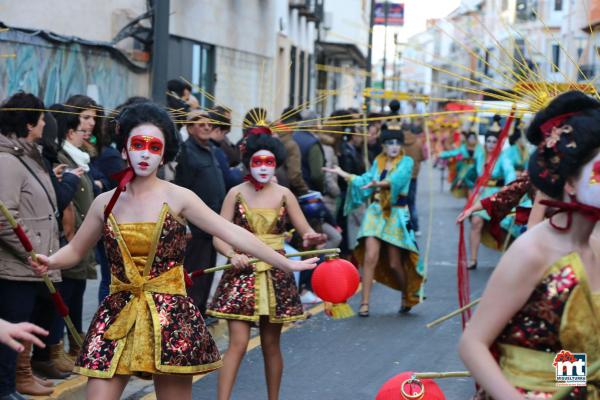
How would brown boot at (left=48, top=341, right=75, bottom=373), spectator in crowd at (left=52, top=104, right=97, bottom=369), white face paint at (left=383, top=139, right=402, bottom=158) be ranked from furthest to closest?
white face paint at (left=383, top=139, right=402, bottom=158) → spectator in crowd at (left=52, top=104, right=97, bottom=369) → brown boot at (left=48, top=341, right=75, bottom=373)

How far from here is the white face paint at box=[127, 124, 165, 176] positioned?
5.19m

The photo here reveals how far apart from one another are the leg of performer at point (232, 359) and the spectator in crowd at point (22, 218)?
1.15 meters

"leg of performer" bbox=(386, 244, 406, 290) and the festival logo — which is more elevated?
the festival logo

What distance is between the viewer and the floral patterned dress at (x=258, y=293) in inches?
264

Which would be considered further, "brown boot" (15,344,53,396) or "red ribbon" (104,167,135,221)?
"brown boot" (15,344,53,396)

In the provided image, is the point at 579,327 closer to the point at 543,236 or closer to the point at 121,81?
the point at 543,236

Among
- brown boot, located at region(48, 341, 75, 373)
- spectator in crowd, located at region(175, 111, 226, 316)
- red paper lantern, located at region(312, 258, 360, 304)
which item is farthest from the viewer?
spectator in crowd, located at region(175, 111, 226, 316)

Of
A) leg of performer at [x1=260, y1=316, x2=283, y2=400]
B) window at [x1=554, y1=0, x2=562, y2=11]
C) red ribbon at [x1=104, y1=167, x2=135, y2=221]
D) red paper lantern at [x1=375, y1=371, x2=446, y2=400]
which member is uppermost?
window at [x1=554, y1=0, x2=562, y2=11]

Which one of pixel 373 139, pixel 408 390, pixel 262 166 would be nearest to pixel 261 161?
pixel 262 166

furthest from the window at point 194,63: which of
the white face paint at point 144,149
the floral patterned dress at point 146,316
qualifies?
the floral patterned dress at point 146,316

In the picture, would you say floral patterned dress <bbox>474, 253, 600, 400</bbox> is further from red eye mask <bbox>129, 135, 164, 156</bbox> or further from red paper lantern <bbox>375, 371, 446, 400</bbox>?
red eye mask <bbox>129, 135, 164, 156</bbox>

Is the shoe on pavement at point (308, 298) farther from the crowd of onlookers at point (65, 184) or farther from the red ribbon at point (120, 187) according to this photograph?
the red ribbon at point (120, 187)

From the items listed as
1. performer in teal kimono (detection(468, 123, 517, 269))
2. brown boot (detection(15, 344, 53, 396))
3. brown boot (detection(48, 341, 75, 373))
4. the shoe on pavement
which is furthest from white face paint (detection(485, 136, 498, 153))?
brown boot (detection(15, 344, 53, 396))

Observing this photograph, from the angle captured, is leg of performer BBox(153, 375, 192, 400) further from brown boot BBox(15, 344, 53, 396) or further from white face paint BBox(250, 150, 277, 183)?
white face paint BBox(250, 150, 277, 183)
